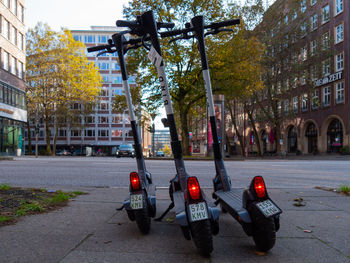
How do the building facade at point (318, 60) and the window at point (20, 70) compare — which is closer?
the building facade at point (318, 60)

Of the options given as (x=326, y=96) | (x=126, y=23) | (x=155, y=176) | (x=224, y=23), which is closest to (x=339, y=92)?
(x=326, y=96)

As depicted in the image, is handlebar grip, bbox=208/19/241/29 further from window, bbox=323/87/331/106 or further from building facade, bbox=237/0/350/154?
window, bbox=323/87/331/106

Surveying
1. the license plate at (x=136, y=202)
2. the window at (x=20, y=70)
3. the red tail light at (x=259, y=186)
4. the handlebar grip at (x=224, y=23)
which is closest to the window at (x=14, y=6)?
the window at (x=20, y=70)

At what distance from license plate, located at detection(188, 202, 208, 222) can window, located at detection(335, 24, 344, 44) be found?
40679 millimetres

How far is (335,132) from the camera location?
1549 inches

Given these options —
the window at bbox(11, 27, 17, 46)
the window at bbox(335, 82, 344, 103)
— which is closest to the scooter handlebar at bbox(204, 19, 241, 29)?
the window at bbox(11, 27, 17, 46)

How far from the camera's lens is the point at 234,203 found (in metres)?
2.97

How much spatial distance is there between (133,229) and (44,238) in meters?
0.84

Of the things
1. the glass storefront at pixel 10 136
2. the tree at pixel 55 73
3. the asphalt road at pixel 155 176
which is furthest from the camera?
the tree at pixel 55 73

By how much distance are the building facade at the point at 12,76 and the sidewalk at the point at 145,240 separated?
33208mm

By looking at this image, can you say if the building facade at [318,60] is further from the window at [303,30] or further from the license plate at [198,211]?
the license plate at [198,211]

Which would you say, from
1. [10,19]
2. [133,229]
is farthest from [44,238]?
[10,19]

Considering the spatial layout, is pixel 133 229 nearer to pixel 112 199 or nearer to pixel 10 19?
pixel 112 199

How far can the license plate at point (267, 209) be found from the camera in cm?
244
